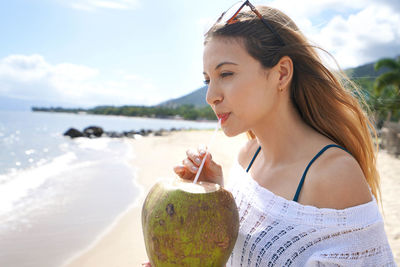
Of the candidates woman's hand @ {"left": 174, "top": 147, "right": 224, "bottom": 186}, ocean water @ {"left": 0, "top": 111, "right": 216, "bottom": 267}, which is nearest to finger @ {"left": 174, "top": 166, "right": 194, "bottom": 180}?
woman's hand @ {"left": 174, "top": 147, "right": 224, "bottom": 186}

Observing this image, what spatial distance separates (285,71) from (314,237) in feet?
2.22

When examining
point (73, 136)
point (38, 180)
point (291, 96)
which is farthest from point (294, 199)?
point (73, 136)

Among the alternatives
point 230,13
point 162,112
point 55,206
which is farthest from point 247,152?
point 162,112

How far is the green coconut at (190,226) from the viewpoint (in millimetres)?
946

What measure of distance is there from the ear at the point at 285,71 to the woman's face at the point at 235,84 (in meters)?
0.04

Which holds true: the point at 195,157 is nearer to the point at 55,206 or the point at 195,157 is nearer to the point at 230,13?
the point at 230,13

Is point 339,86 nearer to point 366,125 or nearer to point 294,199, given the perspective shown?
point 366,125

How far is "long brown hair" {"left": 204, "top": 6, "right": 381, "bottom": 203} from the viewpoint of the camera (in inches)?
50.7

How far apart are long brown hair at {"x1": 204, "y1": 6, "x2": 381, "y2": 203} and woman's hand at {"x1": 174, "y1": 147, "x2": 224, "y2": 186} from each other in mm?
473

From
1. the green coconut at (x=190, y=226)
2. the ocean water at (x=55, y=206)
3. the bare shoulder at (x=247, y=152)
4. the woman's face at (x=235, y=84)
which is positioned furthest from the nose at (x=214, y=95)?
the ocean water at (x=55, y=206)

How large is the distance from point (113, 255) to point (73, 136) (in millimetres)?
18982

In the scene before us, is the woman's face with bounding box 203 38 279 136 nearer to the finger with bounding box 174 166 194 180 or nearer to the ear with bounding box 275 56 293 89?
the ear with bounding box 275 56 293 89

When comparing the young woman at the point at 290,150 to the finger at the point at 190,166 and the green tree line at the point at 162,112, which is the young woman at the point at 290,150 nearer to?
the finger at the point at 190,166

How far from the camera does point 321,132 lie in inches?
53.7
